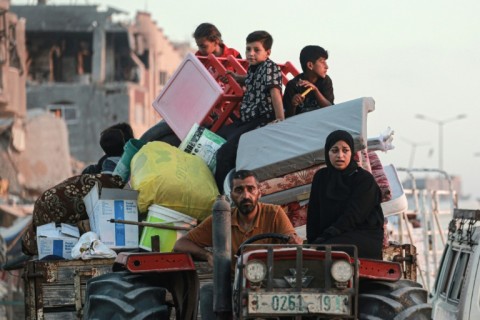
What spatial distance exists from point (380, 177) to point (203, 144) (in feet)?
5.97

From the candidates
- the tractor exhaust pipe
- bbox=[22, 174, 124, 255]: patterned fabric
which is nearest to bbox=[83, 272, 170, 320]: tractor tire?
the tractor exhaust pipe

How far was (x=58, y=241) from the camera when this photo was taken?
13.0 m

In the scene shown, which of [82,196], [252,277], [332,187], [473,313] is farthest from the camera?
[82,196]

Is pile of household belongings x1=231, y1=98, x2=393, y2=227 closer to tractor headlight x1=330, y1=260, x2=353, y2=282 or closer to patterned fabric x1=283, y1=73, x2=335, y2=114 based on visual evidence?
patterned fabric x1=283, y1=73, x2=335, y2=114

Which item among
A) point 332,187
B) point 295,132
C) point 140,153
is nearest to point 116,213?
point 140,153

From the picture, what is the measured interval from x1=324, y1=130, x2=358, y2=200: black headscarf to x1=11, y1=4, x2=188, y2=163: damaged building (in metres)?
86.2

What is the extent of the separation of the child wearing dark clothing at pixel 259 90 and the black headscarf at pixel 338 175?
8.41 ft

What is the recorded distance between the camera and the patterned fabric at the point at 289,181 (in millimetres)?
12672

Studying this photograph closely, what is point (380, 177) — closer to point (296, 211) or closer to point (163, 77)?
point (296, 211)

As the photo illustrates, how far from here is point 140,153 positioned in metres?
13.5

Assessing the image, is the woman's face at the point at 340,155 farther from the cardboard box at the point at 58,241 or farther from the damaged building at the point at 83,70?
the damaged building at the point at 83,70

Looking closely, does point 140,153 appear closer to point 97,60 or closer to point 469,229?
point 469,229

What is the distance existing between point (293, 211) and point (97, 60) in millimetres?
89241

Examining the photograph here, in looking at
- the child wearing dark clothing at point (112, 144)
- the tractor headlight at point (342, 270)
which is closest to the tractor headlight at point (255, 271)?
the tractor headlight at point (342, 270)
